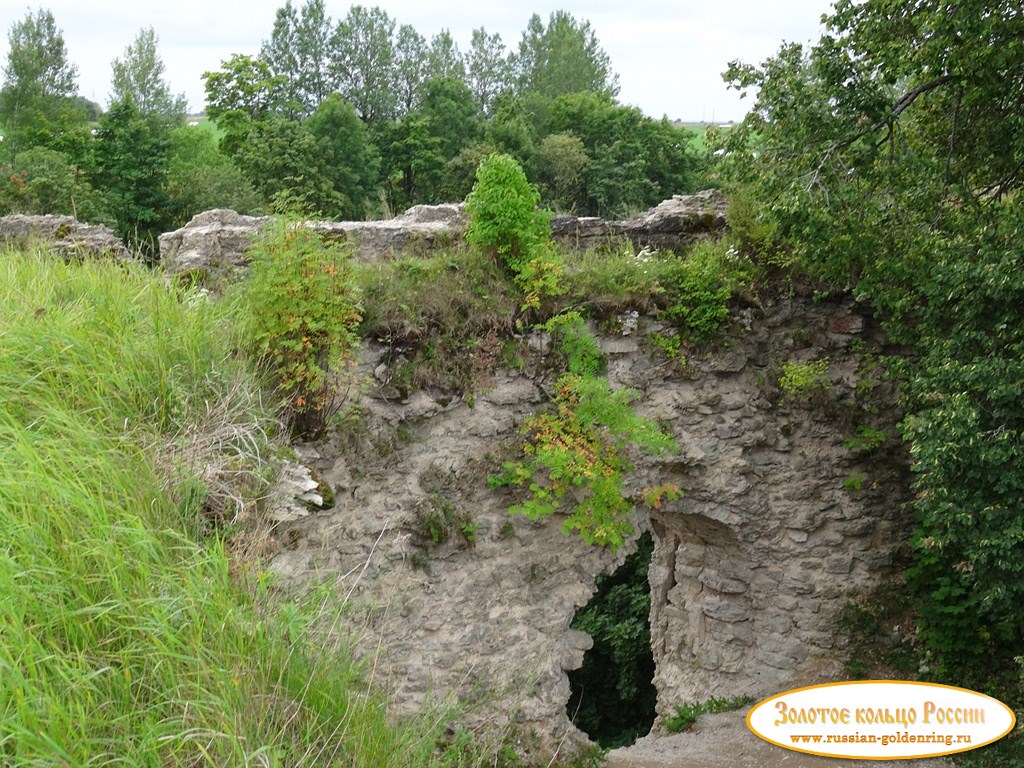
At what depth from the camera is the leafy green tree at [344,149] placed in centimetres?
→ 2584

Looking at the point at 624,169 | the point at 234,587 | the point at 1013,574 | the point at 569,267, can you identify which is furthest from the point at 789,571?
the point at 624,169

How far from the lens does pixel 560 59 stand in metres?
39.8

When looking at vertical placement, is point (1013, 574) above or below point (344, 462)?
below

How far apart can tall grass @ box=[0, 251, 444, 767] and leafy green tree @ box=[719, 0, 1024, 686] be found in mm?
3919

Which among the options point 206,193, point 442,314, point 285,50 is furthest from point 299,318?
point 285,50

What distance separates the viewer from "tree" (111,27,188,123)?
37.1 m

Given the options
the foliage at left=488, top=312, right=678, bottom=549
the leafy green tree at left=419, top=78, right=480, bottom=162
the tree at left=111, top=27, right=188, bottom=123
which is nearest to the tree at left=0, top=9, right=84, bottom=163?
the tree at left=111, top=27, right=188, bottom=123

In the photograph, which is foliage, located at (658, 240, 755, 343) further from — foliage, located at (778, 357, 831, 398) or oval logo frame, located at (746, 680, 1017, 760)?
oval logo frame, located at (746, 680, 1017, 760)

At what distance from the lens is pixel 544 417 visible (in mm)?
6812

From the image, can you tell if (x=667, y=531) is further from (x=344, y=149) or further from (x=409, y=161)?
(x=409, y=161)

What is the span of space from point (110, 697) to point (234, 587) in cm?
68

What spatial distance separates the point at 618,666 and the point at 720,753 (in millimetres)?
5227

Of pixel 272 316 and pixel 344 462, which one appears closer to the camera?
pixel 272 316

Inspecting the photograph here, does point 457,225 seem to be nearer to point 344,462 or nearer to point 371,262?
point 371,262
